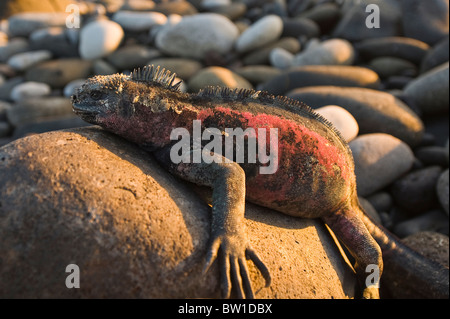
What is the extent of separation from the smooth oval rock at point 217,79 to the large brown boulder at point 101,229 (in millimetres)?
4926

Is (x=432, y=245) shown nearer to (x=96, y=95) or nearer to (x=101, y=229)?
(x=101, y=229)

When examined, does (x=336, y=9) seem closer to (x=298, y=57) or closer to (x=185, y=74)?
(x=298, y=57)

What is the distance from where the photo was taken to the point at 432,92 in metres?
5.53

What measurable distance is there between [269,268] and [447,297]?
1885 mm

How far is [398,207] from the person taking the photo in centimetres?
468

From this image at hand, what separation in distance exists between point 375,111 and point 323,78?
137 centimetres

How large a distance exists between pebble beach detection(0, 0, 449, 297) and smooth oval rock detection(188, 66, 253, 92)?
0.03 meters

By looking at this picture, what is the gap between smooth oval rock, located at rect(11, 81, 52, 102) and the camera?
8.52 meters

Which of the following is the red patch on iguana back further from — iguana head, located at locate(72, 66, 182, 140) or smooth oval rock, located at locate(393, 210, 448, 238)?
smooth oval rock, located at locate(393, 210, 448, 238)

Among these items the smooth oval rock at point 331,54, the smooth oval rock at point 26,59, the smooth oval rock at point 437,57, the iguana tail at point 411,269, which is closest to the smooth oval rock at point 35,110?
the smooth oval rock at point 26,59

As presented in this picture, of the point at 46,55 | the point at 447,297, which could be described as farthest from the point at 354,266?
the point at 46,55

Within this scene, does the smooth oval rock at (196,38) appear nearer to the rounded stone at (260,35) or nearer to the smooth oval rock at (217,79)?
the rounded stone at (260,35)

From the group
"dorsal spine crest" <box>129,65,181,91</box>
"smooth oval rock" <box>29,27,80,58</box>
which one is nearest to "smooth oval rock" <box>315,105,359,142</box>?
"dorsal spine crest" <box>129,65,181,91</box>

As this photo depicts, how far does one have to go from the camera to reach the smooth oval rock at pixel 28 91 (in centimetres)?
852
